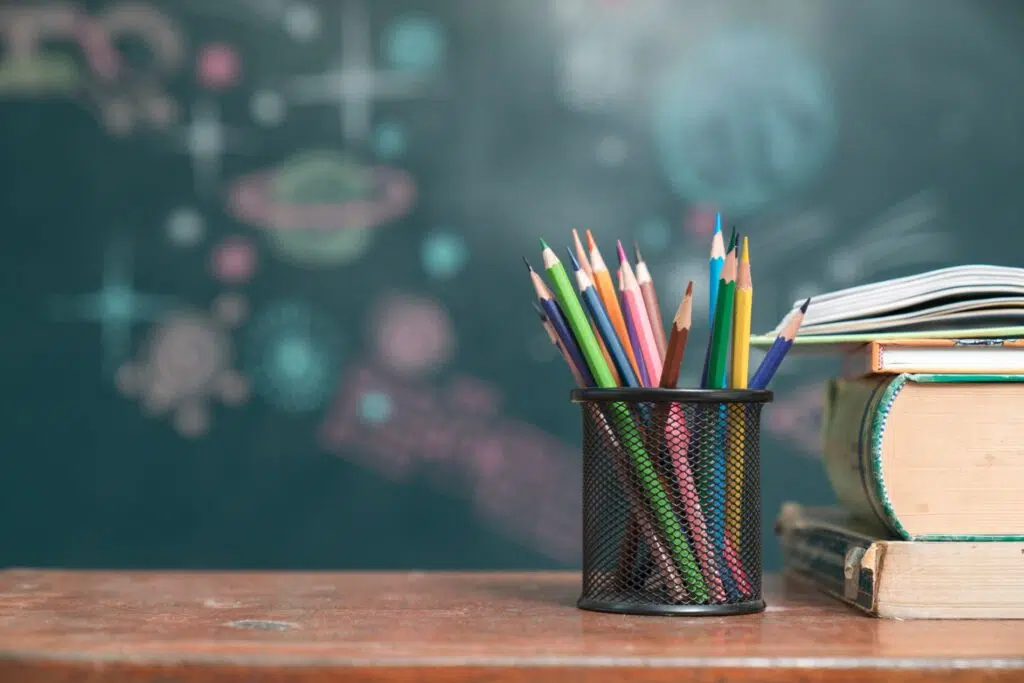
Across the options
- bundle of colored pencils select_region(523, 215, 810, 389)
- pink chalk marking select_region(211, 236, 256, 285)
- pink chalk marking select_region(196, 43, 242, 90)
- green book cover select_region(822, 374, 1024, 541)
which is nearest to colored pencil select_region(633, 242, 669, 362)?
bundle of colored pencils select_region(523, 215, 810, 389)

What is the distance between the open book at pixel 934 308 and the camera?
0.78m

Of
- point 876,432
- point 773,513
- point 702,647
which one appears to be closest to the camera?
point 702,647

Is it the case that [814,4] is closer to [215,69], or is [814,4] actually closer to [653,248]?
[653,248]

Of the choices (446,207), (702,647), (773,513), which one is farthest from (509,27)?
(702,647)

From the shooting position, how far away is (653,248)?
2.51m

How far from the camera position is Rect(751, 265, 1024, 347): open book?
2.57ft

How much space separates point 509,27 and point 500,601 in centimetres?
192

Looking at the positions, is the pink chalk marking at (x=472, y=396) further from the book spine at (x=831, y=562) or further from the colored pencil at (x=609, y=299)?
the colored pencil at (x=609, y=299)

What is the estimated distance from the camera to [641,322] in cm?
80

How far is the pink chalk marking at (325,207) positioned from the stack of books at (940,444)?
1815mm

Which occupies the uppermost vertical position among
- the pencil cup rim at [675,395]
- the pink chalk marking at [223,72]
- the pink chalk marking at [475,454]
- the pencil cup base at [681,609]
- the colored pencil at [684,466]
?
the pink chalk marking at [223,72]

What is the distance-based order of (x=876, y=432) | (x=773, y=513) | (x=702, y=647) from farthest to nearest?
1. (x=773, y=513)
2. (x=876, y=432)
3. (x=702, y=647)

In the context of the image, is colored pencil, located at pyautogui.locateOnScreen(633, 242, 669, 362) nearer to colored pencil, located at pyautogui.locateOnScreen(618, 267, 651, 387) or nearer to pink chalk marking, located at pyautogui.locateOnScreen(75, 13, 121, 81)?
colored pencil, located at pyautogui.locateOnScreen(618, 267, 651, 387)

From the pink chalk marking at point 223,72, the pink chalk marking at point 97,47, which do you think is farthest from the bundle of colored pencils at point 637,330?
the pink chalk marking at point 97,47
